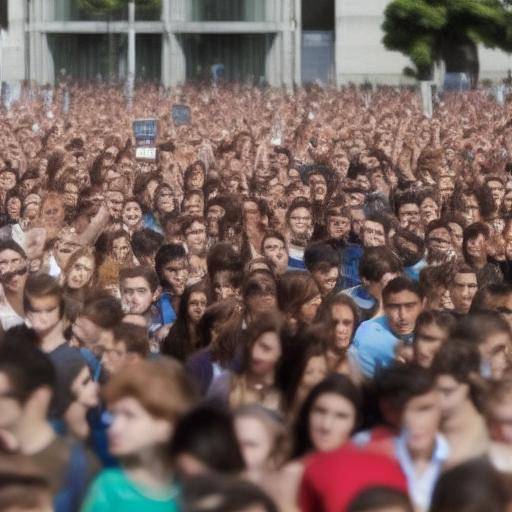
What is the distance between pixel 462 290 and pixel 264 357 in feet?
8.64

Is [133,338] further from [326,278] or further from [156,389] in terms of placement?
[326,278]

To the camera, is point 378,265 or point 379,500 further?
point 378,265

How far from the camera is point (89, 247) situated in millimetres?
11102

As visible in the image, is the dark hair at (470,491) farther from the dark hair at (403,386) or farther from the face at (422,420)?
the dark hair at (403,386)

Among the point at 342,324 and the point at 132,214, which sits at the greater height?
the point at 132,214

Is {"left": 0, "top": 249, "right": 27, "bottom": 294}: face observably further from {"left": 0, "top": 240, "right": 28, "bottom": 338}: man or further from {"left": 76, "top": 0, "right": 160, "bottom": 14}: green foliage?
{"left": 76, "top": 0, "right": 160, "bottom": 14}: green foliage

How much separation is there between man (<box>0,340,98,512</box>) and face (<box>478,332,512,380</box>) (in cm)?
212

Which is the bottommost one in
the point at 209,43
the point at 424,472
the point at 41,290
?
the point at 424,472

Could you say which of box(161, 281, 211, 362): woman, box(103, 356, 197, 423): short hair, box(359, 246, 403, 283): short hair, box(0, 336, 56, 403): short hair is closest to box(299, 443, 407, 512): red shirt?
box(103, 356, 197, 423): short hair

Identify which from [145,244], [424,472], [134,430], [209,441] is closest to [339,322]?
[424,472]

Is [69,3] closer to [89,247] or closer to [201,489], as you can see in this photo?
[89,247]

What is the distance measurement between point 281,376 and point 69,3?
154ft

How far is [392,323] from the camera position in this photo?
29.5 ft

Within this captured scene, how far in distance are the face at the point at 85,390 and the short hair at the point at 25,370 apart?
22.5 inches
